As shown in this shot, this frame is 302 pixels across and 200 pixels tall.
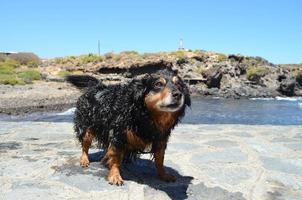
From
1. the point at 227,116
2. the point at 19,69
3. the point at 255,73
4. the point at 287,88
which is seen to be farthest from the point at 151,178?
the point at 255,73

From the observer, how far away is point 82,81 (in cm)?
627

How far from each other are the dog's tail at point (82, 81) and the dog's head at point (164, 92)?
1.59 m

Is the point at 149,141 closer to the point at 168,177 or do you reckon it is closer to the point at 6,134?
the point at 168,177

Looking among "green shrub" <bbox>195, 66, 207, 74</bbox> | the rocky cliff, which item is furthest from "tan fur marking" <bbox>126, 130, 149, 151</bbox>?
"green shrub" <bbox>195, 66, 207, 74</bbox>

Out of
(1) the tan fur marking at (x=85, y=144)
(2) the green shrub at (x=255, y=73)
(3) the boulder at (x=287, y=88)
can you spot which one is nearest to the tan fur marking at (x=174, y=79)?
(1) the tan fur marking at (x=85, y=144)

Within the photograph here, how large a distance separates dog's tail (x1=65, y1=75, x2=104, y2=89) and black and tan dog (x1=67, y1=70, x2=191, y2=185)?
1.13 ft

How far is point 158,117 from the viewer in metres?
4.62

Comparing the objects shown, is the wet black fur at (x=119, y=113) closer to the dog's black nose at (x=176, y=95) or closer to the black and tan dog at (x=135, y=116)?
the black and tan dog at (x=135, y=116)

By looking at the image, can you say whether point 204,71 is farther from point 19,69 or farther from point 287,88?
point 19,69

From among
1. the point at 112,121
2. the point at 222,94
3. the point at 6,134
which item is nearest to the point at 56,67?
the point at 222,94

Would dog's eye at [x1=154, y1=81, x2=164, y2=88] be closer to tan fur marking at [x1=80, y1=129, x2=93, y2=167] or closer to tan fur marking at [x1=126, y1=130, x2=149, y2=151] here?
tan fur marking at [x1=126, y1=130, x2=149, y2=151]

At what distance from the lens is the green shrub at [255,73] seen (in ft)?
185

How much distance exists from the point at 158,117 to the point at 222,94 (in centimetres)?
4127

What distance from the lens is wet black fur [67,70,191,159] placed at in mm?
4699
